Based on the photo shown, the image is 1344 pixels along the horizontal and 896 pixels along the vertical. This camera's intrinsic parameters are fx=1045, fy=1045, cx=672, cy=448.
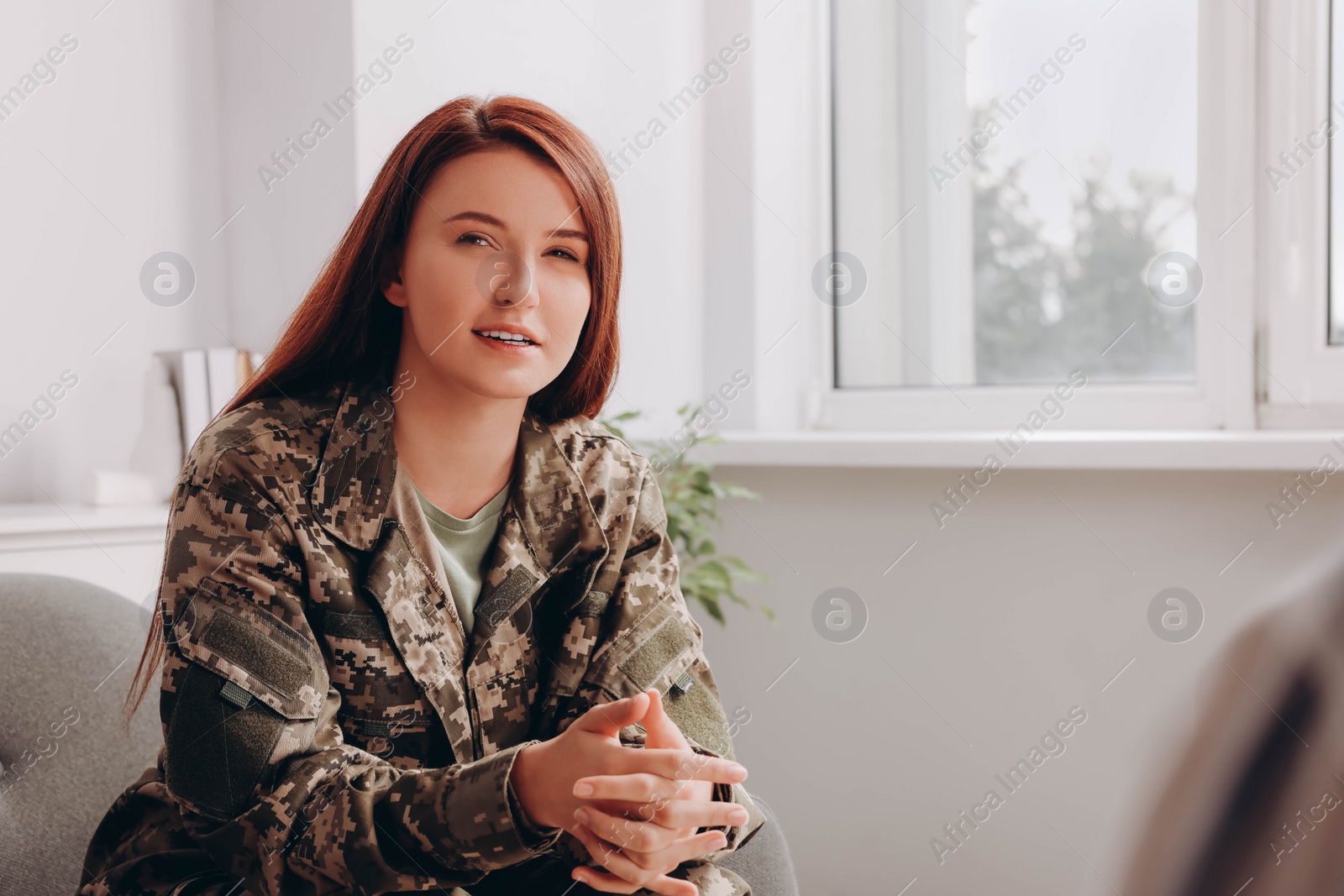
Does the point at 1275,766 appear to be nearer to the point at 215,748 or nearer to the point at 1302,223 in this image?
the point at 215,748

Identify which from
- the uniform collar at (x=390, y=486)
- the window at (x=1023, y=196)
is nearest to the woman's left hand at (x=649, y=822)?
the uniform collar at (x=390, y=486)

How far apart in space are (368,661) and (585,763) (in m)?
0.28

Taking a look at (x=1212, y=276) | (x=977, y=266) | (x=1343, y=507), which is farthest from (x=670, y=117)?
(x=1343, y=507)

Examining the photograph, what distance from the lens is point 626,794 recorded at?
83 centimetres

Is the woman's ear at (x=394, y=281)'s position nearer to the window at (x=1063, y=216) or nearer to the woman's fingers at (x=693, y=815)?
the woman's fingers at (x=693, y=815)

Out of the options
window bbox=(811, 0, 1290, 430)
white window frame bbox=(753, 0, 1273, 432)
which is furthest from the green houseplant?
window bbox=(811, 0, 1290, 430)

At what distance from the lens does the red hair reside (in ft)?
3.50

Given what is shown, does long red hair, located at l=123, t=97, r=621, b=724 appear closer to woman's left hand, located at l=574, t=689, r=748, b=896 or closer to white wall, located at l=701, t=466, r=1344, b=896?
woman's left hand, located at l=574, t=689, r=748, b=896

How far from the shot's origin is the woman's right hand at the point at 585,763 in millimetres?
835

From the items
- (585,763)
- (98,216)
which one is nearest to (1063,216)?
(585,763)

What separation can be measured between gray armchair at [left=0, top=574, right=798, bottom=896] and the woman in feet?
0.21

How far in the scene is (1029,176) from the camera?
212 centimetres

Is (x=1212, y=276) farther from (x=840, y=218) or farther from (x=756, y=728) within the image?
(x=756, y=728)

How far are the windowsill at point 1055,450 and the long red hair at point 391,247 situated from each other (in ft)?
2.90
